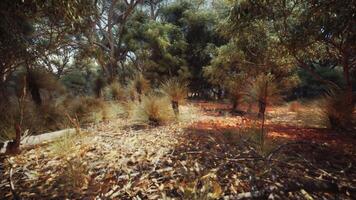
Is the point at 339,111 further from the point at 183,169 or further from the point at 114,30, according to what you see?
the point at 114,30

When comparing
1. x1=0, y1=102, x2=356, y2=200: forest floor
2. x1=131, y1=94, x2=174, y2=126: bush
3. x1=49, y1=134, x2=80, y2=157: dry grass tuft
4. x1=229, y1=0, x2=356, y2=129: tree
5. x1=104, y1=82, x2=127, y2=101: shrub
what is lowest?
x1=0, y1=102, x2=356, y2=200: forest floor

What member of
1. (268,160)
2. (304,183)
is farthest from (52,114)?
(304,183)

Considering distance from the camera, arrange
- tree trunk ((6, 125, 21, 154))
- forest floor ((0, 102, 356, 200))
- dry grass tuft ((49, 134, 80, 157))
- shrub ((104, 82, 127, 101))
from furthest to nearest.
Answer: shrub ((104, 82, 127, 101)) < tree trunk ((6, 125, 21, 154)) < dry grass tuft ((49, 134, 80, 157)) < forest floor ((0, 102, 356, 200))

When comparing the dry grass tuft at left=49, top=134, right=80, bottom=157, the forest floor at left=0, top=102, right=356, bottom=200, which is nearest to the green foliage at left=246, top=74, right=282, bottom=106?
the forest floor at left=0, top=102, right=356, bottom=200

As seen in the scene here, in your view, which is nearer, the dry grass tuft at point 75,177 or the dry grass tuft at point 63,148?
the dry grass tuft at point 75,177

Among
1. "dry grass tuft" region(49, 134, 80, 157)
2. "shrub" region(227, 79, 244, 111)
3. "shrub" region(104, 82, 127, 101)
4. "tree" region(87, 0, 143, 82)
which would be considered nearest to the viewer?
"dry grass tuft" region(49, 134, 80, 157)

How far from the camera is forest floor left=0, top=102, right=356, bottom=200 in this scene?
1.79m

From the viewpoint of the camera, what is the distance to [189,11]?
1095 cm

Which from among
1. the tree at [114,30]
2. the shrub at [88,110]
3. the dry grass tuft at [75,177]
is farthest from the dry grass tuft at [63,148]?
the tree at [114,30]

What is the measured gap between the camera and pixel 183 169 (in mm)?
2082

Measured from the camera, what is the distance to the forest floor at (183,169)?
179 cm

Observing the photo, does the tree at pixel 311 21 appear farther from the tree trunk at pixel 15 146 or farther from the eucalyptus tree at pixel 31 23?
the tree trunk at pixel 15 146

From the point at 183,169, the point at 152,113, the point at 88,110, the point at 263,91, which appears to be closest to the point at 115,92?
the point at 88,110

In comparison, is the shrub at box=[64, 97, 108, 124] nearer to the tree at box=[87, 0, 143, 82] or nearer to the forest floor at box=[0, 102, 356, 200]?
the forest floor at box=[0, 102, 356, 200]
